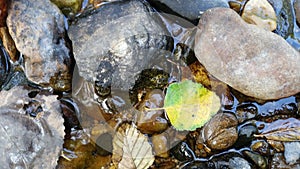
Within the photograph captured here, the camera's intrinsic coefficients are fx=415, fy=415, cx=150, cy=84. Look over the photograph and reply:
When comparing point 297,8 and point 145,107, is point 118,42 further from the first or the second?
point 297,8

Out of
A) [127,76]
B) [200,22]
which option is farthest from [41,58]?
[200,22]

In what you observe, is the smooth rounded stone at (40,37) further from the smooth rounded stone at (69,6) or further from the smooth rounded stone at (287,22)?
the smooth rounded stone at (287,22)

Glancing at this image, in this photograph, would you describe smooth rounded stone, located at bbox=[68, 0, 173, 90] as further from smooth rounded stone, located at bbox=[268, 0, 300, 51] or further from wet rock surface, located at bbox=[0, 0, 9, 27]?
smooth rounded stone, located at bbox=[268, 0, 300, 51]

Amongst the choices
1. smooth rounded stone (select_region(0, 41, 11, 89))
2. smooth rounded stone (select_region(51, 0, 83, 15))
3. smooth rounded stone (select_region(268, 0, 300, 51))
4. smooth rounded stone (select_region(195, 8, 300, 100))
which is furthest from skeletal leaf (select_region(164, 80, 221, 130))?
smooth rounded stone (select_region(0, 41, 11, 89))

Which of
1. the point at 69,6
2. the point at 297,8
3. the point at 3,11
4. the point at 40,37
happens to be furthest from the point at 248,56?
the point at 3,11

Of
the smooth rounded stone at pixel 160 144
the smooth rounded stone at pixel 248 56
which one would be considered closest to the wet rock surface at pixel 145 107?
the smooth rounded stone at pixel 160 144

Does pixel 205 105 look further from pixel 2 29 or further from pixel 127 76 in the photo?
pixel 2 29

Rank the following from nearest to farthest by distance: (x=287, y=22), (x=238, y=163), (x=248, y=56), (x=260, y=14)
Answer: (x=248, y=56) < (x=238, y=163) < (x=260, y=14) < (x=287, y=22)
